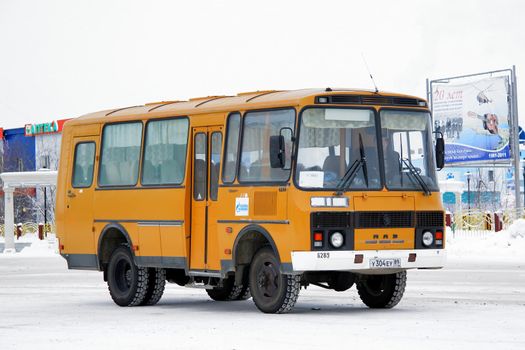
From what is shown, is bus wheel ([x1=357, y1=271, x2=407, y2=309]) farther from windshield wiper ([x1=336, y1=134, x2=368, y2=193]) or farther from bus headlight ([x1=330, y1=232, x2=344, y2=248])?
windshield wiper ([x1=336, y1=134, x2=368, y2=193])

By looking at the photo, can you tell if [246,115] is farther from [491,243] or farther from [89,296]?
[491,243]

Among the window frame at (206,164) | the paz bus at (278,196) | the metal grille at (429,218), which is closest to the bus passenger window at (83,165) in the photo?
the paz bus at (278,196)

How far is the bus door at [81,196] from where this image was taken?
21.0 meters

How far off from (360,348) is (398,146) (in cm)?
579

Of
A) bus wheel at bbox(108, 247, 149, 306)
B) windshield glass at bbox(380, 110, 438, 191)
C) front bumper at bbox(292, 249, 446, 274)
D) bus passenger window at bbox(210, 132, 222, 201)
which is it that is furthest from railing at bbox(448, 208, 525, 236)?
front bumper at bbox(292, 249, 446, 274)

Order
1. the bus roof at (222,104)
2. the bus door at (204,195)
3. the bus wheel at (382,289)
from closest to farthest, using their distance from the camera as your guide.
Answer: the bus roof at (222,104) < the bus wheel at (382,289) < the bus door at (204,195)

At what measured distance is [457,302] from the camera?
19047mm

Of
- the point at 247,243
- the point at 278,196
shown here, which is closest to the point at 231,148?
the point at 247,243

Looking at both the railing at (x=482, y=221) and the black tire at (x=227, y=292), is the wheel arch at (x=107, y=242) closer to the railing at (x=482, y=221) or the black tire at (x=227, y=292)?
the black tire at (x=227, y=292)

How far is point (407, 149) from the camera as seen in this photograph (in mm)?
17688

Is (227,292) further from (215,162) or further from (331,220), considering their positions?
(331,220)

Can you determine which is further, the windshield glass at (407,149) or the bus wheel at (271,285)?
the windshield glass at (407,149)

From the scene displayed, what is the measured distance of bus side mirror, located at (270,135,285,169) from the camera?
1656 centimetres

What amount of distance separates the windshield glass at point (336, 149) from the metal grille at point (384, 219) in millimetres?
359
